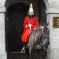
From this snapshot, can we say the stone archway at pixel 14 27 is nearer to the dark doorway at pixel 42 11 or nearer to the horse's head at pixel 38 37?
the dark doorway at pixel 42 11

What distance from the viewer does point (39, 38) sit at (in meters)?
13.5

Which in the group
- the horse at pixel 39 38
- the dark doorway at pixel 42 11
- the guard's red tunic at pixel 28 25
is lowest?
the horse at pixel 39 38

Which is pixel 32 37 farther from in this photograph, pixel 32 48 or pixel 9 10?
pixel 9 10

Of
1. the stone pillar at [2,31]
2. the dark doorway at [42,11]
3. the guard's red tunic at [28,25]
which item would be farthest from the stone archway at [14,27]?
the stone pillar at [2,31]

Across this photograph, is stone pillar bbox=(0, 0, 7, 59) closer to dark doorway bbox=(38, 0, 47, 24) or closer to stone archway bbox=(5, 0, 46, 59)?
stone archway bbox=(5, 0, 46, 59)

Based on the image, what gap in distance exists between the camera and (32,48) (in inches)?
539

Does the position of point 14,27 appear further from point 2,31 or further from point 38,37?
point 38,37

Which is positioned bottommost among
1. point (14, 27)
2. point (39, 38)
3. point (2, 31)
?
point (39, 38)

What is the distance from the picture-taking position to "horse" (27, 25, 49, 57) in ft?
44.4

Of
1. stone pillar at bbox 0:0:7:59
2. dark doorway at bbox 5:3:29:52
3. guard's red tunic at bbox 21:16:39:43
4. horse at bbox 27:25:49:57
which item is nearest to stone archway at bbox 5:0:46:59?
dark doorway at bbox 5:3:29:52

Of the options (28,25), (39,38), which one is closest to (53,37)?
(39,38)

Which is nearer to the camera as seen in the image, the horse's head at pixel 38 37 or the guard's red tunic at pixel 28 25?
the horse's head at pixel 38 37

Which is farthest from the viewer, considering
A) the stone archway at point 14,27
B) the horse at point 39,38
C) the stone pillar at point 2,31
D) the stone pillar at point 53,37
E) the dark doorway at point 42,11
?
the stone archway at point 14,27

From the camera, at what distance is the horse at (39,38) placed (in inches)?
533
